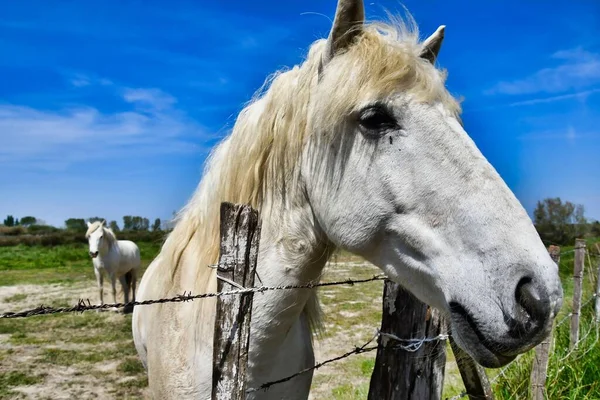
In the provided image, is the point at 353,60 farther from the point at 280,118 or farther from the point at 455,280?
the point at 455,280

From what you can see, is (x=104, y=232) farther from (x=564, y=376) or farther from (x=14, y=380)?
(x=564, y=376)

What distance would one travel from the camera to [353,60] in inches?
61.6

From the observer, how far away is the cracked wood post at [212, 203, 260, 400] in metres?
1.25

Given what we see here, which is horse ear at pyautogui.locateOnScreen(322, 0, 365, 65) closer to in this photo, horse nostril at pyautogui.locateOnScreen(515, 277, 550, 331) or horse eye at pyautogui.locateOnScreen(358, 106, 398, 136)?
horse eye at pyautogui.locateOnScreen(358, 106, 398, 136)

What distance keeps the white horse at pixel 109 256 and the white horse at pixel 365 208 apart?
9.53 metres

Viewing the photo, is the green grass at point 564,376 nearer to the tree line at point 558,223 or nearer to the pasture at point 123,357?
the pasture at point 123,357

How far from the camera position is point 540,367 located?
3287 millimetres

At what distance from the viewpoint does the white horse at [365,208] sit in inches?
50.9

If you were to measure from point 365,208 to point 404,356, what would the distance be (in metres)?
0.99

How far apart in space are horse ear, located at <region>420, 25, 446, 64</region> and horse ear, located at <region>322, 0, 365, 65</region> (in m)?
0.32

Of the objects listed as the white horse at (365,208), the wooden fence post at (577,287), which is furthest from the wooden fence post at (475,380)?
the wooden fence post at (577,287)

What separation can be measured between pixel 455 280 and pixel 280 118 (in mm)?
909

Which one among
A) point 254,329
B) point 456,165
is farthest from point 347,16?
point 254,329

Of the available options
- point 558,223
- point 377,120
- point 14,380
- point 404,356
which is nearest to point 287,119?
point 377,120
